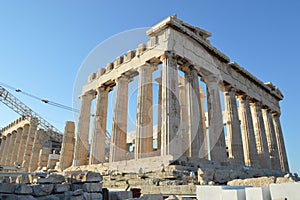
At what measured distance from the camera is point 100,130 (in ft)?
72.9

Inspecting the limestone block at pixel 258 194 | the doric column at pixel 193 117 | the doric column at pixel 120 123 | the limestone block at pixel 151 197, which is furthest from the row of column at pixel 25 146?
the limestone block at pixel 258 194

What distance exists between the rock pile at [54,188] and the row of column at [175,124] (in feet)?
24.5

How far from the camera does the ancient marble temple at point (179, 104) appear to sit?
16.2m

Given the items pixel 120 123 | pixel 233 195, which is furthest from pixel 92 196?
pixel 120 123

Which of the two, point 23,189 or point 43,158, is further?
point 43,158

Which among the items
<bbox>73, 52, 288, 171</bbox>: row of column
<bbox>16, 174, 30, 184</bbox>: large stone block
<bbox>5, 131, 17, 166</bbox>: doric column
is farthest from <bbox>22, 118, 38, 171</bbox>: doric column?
<bbox>16, 174, 30, 184</bbox>: large stone block

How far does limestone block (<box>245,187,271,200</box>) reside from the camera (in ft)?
13.6

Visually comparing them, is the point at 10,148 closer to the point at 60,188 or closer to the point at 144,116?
the point at 144,116

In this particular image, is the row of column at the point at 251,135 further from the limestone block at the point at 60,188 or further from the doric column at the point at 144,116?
Answer: the limestone block at the point at 60,188

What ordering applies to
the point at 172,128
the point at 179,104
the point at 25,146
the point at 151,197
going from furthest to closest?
the point at 25,146
the point at 179,104
the point at 172,128
the point at 151,197

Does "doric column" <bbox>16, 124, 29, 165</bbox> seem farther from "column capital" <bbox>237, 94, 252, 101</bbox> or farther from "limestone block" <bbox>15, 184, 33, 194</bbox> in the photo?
"limestone block" <bbox>15, 184, 33, 194</bbox>

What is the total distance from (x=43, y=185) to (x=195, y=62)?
15.2 m

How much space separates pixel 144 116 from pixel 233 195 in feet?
42.4

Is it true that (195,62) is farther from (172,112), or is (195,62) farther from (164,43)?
(172,112)
